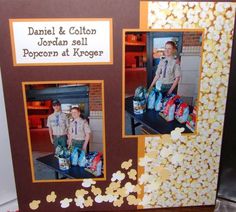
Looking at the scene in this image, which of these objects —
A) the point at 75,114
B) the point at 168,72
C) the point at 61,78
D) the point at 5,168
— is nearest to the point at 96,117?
the point at 75,114

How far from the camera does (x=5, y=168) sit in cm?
109

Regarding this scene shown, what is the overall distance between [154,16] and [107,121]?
0.37 metres

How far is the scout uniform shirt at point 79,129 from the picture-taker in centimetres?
98

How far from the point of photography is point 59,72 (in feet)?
3.04

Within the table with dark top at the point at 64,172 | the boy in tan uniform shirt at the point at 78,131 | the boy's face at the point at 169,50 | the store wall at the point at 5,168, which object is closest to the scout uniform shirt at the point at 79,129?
the boy in tan uniform shirt at the point at 78,131

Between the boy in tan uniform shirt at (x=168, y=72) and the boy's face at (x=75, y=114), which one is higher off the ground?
the boy in tan uniform shirt at (x=168, y=72)

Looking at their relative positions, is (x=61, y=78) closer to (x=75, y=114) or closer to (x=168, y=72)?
(x=75, y=114)

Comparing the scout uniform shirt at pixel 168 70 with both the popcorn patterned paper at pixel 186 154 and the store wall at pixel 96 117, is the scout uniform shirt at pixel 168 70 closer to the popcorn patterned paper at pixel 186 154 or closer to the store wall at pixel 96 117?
the popcorn patterned paper at pixel 186 154

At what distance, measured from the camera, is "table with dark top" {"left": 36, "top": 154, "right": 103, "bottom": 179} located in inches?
40.1

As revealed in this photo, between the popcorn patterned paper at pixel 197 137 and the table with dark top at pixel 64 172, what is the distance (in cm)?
21

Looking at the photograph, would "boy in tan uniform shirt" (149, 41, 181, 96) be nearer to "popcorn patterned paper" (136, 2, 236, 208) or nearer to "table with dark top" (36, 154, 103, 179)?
"popcorn patterned paper" (136, 2, 236, 208)

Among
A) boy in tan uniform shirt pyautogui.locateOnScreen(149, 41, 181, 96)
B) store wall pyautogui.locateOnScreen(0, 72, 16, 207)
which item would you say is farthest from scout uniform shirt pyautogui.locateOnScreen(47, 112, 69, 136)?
boy in tan uniform shirt pyautogui.locateOnScreen(149, 41, 181, 96)

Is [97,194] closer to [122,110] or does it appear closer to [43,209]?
[43,209]

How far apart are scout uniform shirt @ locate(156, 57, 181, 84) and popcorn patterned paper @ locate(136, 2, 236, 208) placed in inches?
3.7
